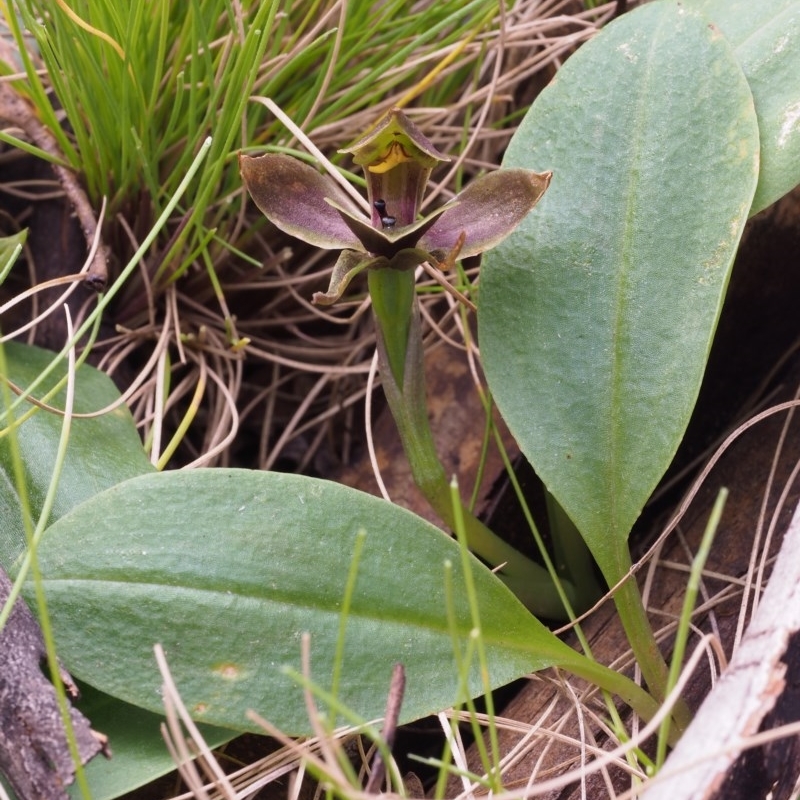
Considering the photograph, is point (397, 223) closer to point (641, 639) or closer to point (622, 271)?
point (622, 271)

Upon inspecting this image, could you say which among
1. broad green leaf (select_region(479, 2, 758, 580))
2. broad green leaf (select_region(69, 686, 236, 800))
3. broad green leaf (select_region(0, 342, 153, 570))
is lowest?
broad green leaf (select_region(69, 686, 236, 800))

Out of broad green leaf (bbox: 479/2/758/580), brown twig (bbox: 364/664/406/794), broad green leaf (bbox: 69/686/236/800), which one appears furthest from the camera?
broad green leaf (bbox: 479/2/758/580)

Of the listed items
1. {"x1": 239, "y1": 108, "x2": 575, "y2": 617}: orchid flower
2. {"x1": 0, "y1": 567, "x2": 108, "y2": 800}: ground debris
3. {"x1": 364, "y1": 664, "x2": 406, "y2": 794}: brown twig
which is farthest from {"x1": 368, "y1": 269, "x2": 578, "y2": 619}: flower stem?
{"x1": 0, "y1": 567, "x2": 108, "y2": 800}: ground debris

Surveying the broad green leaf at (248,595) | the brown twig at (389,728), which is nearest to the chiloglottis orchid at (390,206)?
the broad green leaf at (248,595)

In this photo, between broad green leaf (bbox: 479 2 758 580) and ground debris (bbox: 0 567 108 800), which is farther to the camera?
broad green leaf (bbox: 479 2 758 580)

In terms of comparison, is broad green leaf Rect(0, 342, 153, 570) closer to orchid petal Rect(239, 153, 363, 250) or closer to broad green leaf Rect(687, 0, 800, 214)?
orchid petal Rect(239, 153, 363, 250)

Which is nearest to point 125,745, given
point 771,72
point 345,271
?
point 345,271
